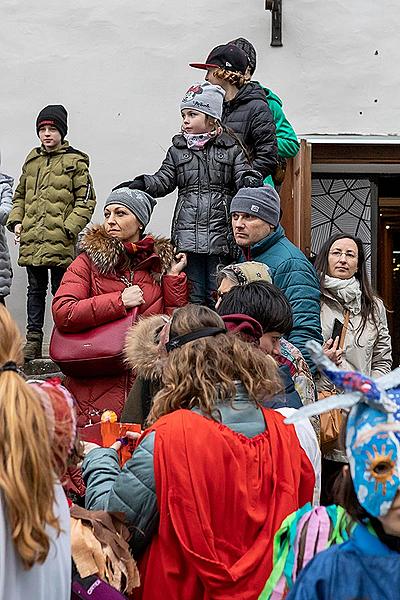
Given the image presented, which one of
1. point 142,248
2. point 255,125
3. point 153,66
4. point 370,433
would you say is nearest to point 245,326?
point 370,433

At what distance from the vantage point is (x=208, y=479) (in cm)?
298

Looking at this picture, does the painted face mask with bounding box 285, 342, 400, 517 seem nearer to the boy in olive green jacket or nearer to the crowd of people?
the crowd of people

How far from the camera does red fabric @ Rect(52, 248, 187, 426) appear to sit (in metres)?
5.19

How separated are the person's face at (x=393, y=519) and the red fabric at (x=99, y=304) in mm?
2844

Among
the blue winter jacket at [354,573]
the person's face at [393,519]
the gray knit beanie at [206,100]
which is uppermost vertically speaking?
the gray knit beanie at [206,100]

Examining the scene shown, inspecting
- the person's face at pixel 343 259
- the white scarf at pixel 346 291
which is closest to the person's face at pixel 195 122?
the person's face at pixel 343 259

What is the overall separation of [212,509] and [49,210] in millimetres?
4587

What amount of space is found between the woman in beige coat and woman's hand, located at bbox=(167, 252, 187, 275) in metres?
0.75

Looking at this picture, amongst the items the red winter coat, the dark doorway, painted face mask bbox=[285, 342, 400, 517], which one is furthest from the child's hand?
painted face mask bbox=[285, 342, 400, 517]

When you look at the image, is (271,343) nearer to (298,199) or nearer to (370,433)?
(370,433)

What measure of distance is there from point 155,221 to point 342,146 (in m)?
1.65

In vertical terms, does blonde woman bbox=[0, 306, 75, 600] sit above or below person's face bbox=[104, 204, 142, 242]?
below

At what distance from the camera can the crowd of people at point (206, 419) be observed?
2277 mm

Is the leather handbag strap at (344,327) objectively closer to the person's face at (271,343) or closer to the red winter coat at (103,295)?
the red winter coat at (103,295)
